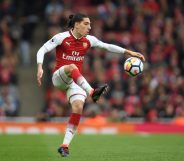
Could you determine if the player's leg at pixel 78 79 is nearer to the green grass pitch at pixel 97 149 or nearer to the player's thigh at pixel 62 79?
the player's thigh at pixel 62 79

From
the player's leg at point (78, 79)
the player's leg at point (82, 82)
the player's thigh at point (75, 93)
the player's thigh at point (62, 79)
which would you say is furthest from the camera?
the player's thigh at point (62, 79)

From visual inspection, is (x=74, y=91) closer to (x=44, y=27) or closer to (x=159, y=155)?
(x=159, y=155)

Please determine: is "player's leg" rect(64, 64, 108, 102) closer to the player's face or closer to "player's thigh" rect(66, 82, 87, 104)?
"player's thigh" rect(66, 82, 87, 104)

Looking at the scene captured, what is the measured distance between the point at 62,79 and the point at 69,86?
0.76ft

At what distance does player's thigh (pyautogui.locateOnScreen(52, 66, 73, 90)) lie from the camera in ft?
40.0

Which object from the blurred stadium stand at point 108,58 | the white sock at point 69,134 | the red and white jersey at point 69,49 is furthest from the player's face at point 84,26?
the blurred stadium stand at point 108,58

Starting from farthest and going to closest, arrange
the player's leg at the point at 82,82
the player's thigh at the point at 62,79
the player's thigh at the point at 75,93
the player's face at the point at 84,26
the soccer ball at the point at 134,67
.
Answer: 1. the soccer ball at the point at 134,67
2. the player's face at the point at 84,26
3. the player's thigh at the point at 62,79
4. the player's thigh at the point at 75,93
5. the player's leg at the point at 82,82

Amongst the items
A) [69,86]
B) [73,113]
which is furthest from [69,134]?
[69,86]

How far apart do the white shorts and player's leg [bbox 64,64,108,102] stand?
6.9 inches

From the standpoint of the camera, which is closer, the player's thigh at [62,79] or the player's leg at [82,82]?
the player's leg at [82,82]

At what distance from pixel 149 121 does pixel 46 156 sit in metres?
9.49

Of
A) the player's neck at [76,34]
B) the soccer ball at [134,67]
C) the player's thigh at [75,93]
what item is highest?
the player's neck at [76,34]

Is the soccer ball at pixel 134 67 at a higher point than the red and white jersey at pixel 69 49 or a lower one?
lower

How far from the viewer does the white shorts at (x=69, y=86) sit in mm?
12125
